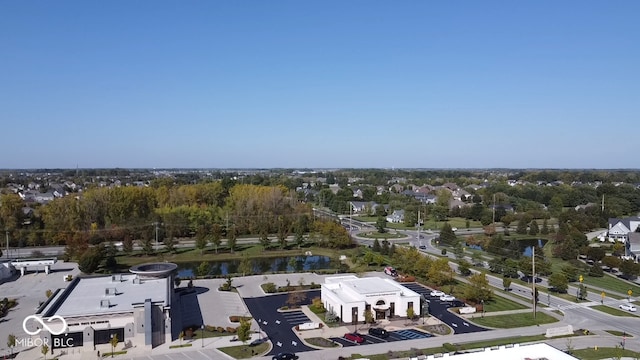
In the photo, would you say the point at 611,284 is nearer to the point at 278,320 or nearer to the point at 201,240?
the point at 278,320

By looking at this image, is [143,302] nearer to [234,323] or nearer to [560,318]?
[234,323]

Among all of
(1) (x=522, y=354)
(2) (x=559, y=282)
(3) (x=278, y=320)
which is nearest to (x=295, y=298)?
(3) (x=278, y=320)

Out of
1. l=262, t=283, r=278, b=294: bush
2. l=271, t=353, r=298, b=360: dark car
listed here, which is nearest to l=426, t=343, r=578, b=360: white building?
l=271, t=353, r=298, b=360: dark car

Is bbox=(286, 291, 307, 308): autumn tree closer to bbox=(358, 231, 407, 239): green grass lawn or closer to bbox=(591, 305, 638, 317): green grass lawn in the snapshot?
bbox=(591, 305, 638, 317): green grass lawn

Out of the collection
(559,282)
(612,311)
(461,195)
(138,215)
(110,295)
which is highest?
(138,215)

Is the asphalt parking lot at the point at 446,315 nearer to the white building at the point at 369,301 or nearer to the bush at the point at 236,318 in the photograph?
the white building at the point at 369,301
